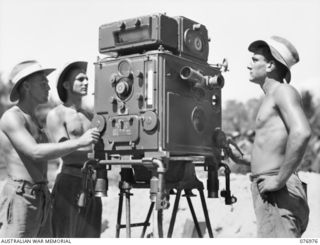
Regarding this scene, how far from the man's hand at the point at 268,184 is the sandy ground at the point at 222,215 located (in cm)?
405

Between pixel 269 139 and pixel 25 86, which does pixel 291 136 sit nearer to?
pixel 269 139

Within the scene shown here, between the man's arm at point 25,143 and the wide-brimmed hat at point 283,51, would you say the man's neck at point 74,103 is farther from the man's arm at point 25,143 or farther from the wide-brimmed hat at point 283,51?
the wide-brimmed hat at point 283,51

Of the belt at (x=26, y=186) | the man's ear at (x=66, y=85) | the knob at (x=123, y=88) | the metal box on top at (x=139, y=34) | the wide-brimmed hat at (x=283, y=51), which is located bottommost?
the belt at (x=26, y=186)

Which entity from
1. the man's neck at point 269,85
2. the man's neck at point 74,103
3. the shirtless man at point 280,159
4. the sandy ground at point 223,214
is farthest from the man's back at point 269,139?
the sandy ground at point 223,214

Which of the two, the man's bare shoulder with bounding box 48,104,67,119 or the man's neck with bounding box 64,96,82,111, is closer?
the man's bare shoulder with bounding box 48,104,67,119

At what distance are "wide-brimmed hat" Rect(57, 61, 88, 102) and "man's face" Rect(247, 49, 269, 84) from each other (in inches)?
81.5

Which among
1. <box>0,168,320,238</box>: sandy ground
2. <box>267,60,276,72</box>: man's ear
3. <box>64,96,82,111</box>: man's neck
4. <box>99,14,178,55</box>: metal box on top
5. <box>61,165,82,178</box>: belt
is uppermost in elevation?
<box>99,14,178,55</box>: metal box on top

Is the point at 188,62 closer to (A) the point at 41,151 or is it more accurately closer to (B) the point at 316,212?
(A) the point at 41,151

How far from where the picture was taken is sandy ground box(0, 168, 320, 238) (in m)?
8.66

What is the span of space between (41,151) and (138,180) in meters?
1.13

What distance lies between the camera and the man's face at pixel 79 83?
5.84 meters

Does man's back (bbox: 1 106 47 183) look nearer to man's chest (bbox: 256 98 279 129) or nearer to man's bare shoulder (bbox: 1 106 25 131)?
man's bare shoulder (bbox: 1 106 25 131)

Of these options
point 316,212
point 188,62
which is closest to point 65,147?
point 188,62

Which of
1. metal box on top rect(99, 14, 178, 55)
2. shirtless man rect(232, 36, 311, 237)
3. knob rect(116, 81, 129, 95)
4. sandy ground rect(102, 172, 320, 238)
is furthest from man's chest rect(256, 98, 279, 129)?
sandy ground rect(102, 172, 320, 238)
